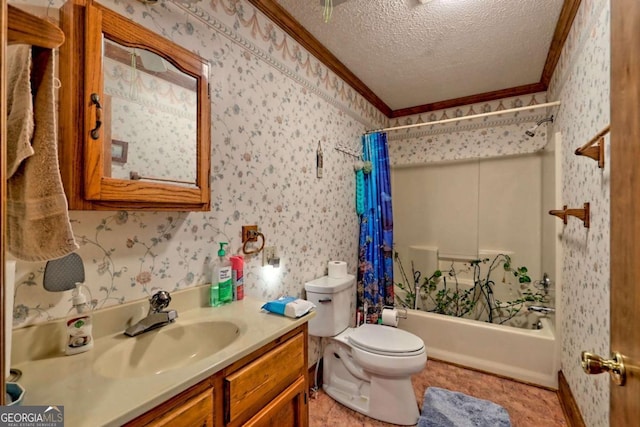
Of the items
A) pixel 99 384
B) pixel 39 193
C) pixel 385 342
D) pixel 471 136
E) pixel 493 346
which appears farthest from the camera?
pixel 471 136

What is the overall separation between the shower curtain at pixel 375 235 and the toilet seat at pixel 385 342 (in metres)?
0.53

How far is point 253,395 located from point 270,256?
82 centimetres

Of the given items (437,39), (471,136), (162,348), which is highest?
(437,39)

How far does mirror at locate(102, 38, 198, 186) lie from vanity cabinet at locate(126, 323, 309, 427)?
2.27 ft

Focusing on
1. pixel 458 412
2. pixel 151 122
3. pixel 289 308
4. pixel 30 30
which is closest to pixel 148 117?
pixel 151 122

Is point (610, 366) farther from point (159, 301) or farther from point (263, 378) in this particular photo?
point (159, 301)

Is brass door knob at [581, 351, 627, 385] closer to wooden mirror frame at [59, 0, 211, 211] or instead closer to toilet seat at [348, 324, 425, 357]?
toilet seat at [348, 324, 425, 357]

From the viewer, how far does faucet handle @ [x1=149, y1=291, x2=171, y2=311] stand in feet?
3.50

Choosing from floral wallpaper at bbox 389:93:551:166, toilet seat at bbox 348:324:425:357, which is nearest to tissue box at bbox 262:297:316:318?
toilet seat at bbox 348:324:425:357

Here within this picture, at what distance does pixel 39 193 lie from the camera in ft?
1.94

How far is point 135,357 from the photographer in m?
0.97

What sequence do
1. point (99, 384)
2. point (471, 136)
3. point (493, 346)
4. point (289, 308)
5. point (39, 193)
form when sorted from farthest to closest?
point (471, 136) → point (493, 346) → point (289, 308) → point (99, 384) → point (39, 193)

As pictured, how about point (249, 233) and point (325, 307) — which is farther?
point (325, 307)

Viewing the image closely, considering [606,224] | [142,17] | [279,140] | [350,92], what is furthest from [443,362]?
[142,17]
